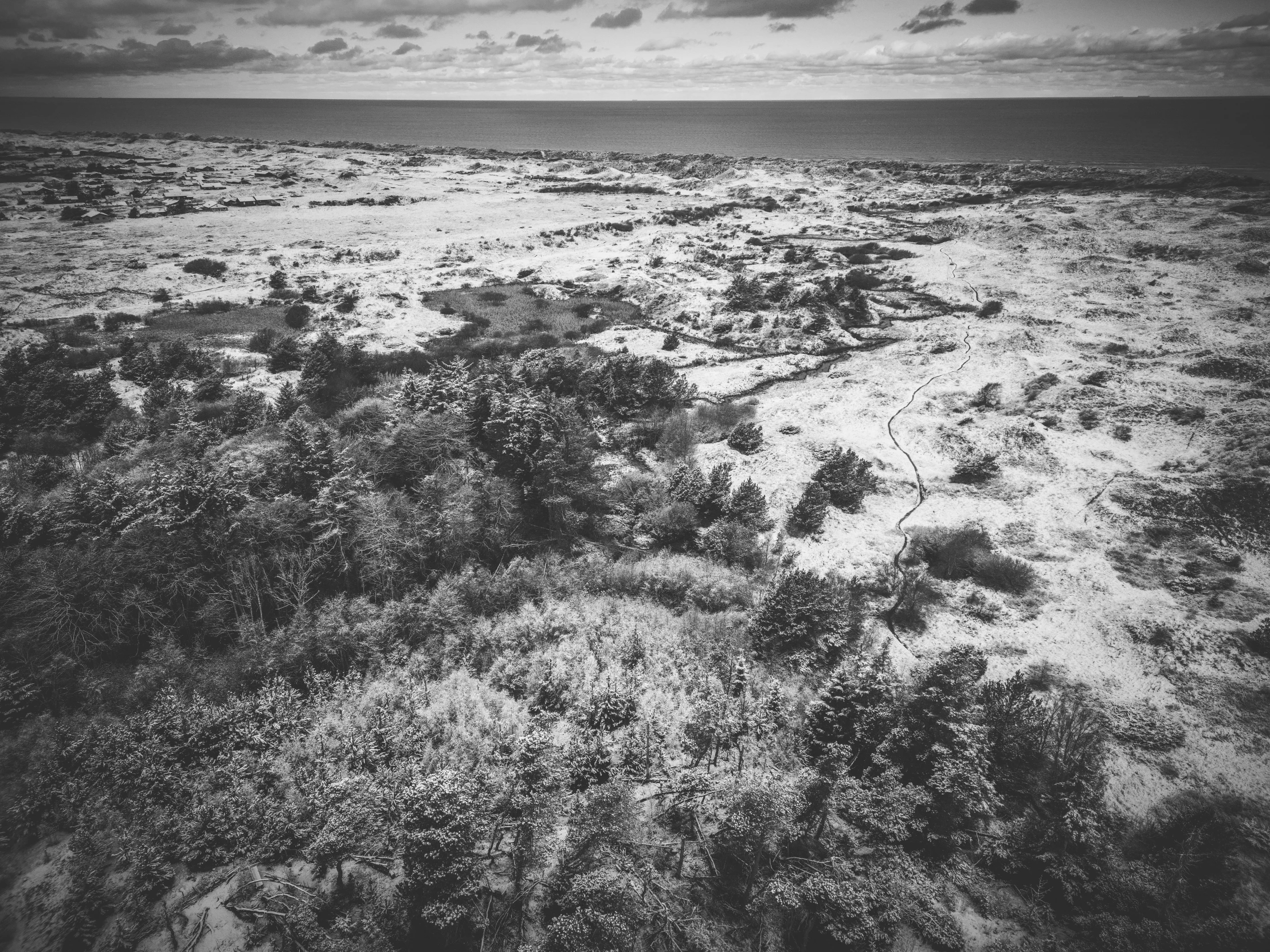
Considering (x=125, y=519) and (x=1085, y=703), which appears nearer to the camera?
(x=1085, y=703)

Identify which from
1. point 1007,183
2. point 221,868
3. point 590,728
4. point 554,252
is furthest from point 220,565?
point 1007,183

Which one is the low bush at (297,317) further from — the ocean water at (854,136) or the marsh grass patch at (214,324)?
the ocean water at (854,136)

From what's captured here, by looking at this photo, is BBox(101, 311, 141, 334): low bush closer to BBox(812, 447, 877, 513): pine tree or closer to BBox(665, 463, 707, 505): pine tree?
BBox(665, 463, 707, 505): pine tree

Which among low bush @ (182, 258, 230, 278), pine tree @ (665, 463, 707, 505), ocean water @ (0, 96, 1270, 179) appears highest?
ocean water @ (0, 96, 1270, 179)

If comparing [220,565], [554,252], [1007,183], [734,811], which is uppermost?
[1007,183]

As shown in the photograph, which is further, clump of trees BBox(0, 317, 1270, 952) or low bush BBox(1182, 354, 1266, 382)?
low bush BBox(1182, 354, 1266, 382)

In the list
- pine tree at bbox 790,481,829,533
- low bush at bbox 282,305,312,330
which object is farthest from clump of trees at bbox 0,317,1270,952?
low bush at bbox 282,305,312,330

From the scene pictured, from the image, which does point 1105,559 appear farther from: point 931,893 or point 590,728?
point 590,728
